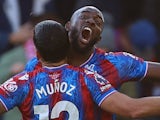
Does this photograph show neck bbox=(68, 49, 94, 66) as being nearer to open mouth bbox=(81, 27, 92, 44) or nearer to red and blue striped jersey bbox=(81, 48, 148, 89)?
red and blue striped jersey bbox=(81, 48, 148, 89)

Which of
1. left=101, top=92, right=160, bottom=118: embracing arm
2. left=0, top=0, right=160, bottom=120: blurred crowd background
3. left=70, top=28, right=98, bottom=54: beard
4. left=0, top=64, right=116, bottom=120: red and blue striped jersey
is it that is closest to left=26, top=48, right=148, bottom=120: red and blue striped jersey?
left=70, top=28, right=98, bottom=54: beard

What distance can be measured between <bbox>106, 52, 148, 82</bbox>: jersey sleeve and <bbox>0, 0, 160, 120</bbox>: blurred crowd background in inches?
77.9

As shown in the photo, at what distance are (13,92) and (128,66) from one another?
26.5 inches

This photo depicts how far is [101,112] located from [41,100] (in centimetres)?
32

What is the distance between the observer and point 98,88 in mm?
3561

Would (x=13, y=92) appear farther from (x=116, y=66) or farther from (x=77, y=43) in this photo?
(x=116, y=66)

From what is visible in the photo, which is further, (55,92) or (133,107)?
(55,92)

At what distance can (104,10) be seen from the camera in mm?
6762

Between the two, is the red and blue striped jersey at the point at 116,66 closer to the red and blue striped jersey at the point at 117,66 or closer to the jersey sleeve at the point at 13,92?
the red and blue striped jersey at the point at 117,66

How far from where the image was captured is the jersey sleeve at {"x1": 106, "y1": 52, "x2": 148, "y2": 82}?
12.7ft

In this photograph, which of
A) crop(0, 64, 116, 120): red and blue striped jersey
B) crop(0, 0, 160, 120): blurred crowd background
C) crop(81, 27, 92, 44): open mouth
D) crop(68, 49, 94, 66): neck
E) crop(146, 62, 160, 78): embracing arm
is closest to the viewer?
crop(0, 64, 116, 120): red and blue striped jersey

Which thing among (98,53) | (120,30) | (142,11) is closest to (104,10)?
(120,30)

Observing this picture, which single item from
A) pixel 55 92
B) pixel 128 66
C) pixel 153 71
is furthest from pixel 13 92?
pixel 153 71

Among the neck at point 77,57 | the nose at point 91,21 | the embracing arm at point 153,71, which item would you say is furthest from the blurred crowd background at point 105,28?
the nose at point 91,21
